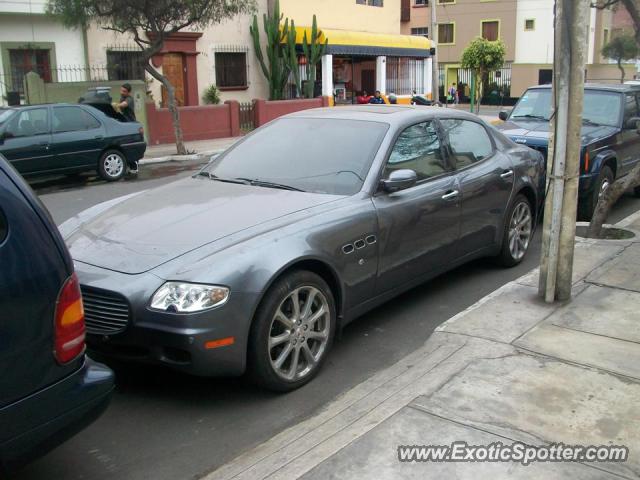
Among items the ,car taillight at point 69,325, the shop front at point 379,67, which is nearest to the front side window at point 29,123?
the ,car taillight at point 69,325

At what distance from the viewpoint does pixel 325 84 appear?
2691cm

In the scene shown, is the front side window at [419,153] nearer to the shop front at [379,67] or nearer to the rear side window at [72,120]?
the rear side window at [72,120]

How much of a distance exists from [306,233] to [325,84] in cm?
2356

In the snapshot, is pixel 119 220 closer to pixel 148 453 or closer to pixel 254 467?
pixel 148 453

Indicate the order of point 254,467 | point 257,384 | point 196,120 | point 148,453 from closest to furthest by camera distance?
point 254,467 → point 148,453 → point 257,384 → point 196,120

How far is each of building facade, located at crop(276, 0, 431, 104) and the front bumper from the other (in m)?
23.9

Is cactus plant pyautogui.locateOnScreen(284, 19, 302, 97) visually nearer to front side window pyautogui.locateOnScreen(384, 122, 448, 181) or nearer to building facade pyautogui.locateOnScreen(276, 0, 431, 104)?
building facade pyautogui.locateOnScreen(276, 0, 431, 104)

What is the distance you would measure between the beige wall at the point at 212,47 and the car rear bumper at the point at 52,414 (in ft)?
64.4

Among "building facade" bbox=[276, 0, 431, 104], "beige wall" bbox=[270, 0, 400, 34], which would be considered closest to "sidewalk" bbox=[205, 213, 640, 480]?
"building facade" bbox=[276, 0, 431, 104]

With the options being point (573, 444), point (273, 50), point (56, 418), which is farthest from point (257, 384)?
point (273, 50)

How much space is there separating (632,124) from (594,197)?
1630 millimetres

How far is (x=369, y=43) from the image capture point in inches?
1145

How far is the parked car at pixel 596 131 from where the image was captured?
8.40m

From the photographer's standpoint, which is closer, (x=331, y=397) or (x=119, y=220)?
(x=331, y=397)
